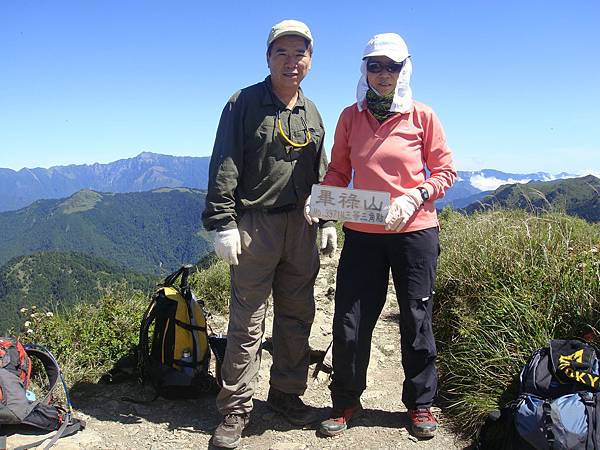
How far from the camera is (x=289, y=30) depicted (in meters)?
3.14

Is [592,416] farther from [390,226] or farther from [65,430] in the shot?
[65,430]

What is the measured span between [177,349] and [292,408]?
108 cm

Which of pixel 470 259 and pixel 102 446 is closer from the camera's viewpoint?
pixel 102 446

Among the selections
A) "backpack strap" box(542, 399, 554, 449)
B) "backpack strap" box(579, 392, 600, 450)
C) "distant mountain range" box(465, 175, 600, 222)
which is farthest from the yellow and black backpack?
"distant mountain range" box(465, 175, 600, 222)

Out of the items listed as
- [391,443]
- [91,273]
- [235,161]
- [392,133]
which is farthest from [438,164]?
[91,273]

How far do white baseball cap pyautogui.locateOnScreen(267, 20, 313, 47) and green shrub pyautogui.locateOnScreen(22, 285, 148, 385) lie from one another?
3174mm

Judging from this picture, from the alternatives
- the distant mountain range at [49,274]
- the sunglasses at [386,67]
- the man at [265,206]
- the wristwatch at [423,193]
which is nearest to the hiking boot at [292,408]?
the man at [265,206]

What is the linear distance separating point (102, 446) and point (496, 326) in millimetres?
3119

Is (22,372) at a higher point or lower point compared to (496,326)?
lower

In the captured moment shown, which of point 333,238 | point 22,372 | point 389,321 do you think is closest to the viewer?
point 22,372

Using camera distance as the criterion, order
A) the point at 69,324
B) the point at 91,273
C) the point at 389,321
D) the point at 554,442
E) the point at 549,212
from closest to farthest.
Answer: the point at 554,442
the point at 69,324
the point at 389,321
the point at 549,212
the point at 91,273

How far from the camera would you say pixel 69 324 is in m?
4.74

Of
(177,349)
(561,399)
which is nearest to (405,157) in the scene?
(561,399)

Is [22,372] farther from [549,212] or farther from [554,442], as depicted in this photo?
[549,212]
